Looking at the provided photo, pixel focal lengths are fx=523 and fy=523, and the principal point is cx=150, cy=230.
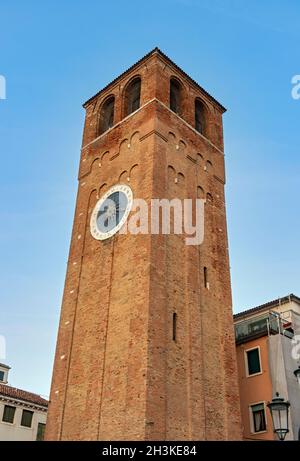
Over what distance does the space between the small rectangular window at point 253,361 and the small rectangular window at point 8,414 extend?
14.1m

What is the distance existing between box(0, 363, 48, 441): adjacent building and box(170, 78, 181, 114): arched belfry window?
17091 mm

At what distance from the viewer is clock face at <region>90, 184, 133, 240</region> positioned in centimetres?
1950

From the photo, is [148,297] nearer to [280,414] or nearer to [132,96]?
[280,414]

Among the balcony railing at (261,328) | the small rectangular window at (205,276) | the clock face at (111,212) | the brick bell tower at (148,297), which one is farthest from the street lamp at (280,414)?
the balcony railing at (261,328)

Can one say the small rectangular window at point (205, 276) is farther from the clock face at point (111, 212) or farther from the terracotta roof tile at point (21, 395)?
the terracotta roof tile at point (21, 395)

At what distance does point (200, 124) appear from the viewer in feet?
82.0

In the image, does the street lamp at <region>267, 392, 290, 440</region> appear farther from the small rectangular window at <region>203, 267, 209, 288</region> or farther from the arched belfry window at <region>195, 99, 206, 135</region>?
the arched belfry window at <region>195, 99, 206, 135</region>

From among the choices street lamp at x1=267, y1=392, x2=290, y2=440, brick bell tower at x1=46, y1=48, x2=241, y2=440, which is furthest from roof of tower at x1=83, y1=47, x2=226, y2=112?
street lamp at x1=267, y1=392, x2=290, y2=440

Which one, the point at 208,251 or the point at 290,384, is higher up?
the point at 208,251

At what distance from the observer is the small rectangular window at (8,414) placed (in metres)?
27.6

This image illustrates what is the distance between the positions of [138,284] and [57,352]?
4.28 metres
